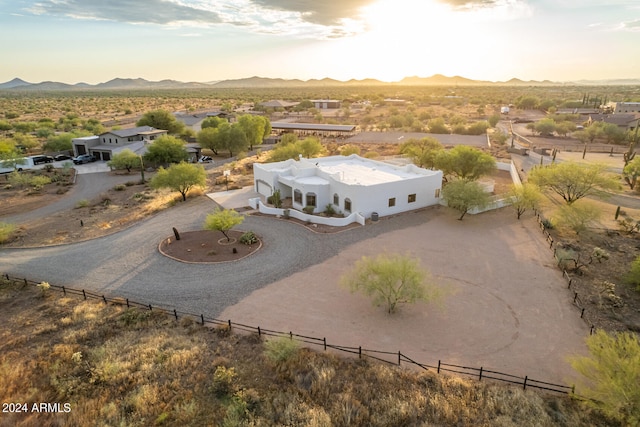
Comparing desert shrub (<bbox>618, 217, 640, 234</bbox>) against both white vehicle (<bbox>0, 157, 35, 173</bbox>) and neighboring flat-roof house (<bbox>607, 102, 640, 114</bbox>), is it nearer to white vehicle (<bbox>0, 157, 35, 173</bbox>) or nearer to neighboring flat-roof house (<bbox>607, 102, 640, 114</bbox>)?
white vehicle (<bbox>0, 157, 35, 173</bbox>)

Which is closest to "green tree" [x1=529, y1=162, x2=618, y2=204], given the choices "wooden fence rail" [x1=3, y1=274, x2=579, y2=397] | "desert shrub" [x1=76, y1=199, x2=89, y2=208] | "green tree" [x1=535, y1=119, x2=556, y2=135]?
"wooden fence rail" [x1=3, y1=274, x2=579, y2=397]

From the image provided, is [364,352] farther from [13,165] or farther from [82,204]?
[13,165]

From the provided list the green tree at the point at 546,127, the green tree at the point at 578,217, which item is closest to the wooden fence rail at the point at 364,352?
the green tree at the point at 578,217

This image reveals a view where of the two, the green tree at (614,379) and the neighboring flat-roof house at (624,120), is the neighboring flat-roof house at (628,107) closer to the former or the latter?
the neighboring flat-roof house at (624,120)

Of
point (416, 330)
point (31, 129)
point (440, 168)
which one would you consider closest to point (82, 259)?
point (416, 330)

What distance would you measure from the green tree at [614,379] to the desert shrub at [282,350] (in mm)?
10674

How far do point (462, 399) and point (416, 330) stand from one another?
4.29 m

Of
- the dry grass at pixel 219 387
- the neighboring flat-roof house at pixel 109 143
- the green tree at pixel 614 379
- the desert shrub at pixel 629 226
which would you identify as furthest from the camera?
the neighboring flat-roof house at pixel 109 143

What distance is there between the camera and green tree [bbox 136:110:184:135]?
7412 cm

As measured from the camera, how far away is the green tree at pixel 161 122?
7412cm

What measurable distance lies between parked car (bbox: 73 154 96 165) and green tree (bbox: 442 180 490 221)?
54542mm

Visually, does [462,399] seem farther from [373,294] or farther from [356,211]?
[356,211]

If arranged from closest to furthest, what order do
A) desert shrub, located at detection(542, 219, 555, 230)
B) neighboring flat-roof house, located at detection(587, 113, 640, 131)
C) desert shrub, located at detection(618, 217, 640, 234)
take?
1. desert shrub, located at detection(618, 217, 640, 234)
2. desert shrub, located at detection(542, 219, 555, 230)
3. neighboring flat-roof house, located at detection(587, 113, 640, 131)

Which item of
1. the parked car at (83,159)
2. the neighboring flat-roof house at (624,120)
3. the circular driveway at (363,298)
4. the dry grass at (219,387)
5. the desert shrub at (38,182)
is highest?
the neighboring flat-roof house at (624,120)
